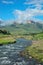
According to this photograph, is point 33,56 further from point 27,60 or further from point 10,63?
point 10,63

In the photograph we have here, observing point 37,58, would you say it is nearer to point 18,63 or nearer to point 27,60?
point 27,60

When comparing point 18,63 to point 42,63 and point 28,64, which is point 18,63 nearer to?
point 28,64

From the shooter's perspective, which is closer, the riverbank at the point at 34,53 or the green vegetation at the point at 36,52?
the riverbank at the point at 34,53

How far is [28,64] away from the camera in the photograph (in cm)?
5444

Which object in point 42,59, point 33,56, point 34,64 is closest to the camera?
point 34,64

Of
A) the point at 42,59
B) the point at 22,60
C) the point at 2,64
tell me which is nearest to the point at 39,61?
the point at 42,59

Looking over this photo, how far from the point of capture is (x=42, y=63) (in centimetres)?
5475

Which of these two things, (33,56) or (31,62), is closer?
(31,62)

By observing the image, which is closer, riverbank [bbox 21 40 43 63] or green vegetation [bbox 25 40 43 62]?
riverbank [bbox 21 40 43 63]

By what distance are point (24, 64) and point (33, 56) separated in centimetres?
1071

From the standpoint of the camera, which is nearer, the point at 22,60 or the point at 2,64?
the point at 2,64

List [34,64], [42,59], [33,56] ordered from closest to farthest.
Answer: [34,64] < [42,59] < [33,56]

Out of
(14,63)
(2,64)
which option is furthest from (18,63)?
(2,64)

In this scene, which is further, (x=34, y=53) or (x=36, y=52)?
(x=36, y=52)
